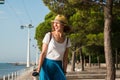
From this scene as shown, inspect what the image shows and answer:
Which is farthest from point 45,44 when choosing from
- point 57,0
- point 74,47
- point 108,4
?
point 74,47

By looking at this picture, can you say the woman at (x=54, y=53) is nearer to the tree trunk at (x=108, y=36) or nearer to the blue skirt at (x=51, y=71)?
the blue skirt at (x=51, y=71)

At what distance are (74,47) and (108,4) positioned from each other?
89.8ft

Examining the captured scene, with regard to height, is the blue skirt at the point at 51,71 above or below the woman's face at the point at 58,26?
below

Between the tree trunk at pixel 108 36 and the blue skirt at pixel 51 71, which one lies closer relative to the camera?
the blue skirt at pixel 51 71

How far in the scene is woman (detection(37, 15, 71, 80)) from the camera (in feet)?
20.4

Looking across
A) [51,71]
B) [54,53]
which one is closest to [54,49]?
[54,53]

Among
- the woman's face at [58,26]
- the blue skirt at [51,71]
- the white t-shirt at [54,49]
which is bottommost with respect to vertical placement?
the blue skirt at [51,71]

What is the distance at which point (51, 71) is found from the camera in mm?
6285

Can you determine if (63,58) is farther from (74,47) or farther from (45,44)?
(74,47)

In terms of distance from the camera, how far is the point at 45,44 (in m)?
6.25

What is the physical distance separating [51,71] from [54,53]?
27 cm

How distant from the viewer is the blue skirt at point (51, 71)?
6.22m

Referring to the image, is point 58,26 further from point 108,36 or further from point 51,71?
point 108,36

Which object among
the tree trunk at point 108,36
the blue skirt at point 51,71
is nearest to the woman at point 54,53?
the blue skirt at point 51,71
